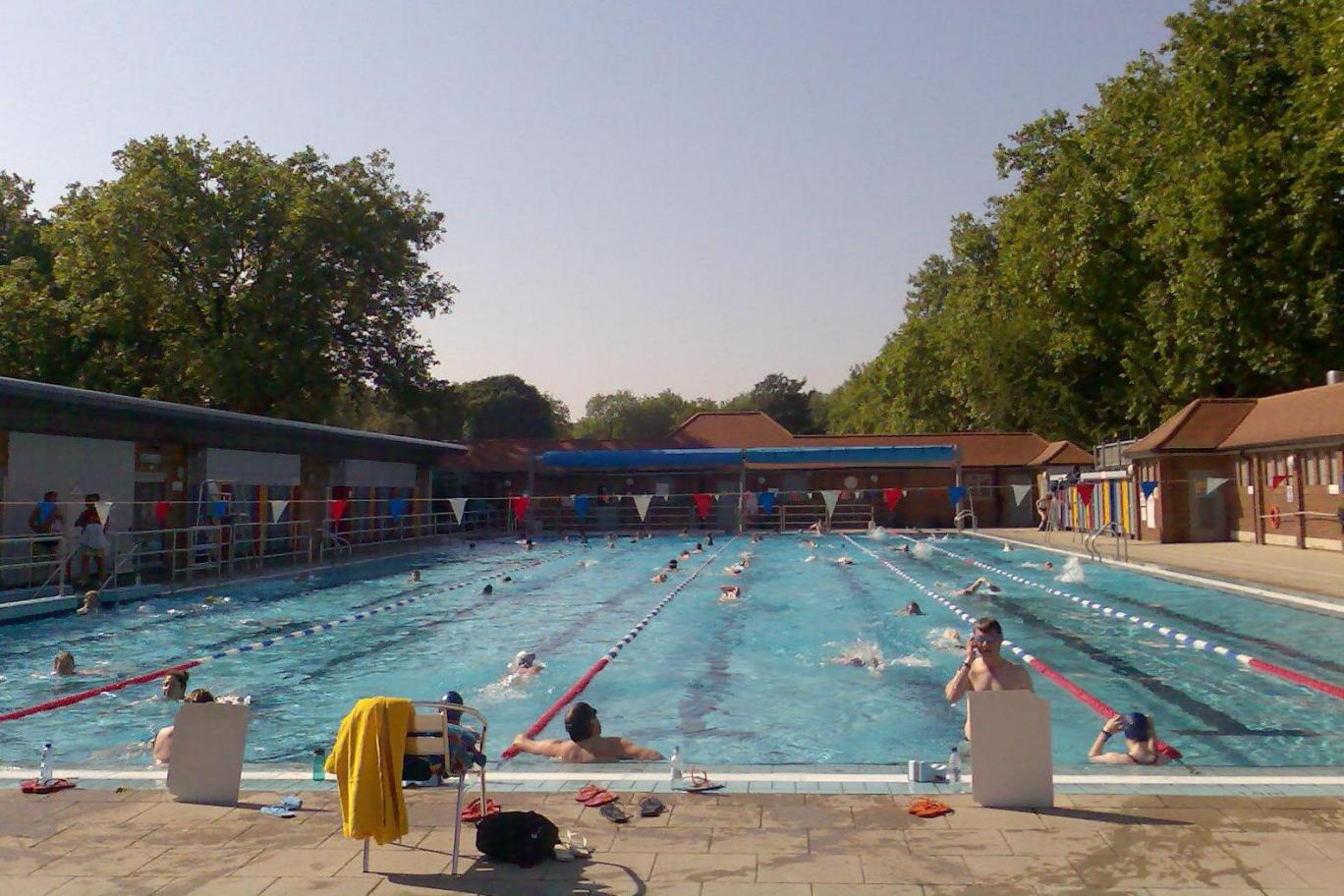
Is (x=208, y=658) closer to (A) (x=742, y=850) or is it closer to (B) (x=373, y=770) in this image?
(B) (x=373, y=770)

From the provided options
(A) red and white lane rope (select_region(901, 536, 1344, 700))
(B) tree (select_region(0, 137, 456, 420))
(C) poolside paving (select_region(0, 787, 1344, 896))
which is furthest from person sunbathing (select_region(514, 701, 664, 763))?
(B) tree (select_region(0, 137, 456, 420))

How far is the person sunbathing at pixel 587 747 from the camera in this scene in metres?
7.64

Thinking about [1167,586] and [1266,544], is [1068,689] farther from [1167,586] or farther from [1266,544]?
[1266,544]

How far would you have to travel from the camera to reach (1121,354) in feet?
121

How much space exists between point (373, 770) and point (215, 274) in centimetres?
3324

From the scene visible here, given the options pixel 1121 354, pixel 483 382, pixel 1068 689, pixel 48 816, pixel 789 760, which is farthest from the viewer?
pixel 483 382

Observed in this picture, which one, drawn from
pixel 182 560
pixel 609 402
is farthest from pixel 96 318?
pixel 609 402

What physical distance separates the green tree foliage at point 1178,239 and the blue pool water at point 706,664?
12.2 m

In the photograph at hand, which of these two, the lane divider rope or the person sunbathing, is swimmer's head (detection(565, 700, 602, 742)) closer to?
the person sunbathing

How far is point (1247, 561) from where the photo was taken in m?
21.0

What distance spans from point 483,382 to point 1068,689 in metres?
78.1

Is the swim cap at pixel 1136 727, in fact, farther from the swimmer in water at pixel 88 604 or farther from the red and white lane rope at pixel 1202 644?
the swimmer in water at pixel 88 604

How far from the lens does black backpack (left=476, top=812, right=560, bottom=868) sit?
490 cm

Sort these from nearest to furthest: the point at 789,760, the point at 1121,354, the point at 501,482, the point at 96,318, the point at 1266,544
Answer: the point at 789,760, the point at 1266,544, the point at 96,318, the point at 1121,354, the point at 501,482
